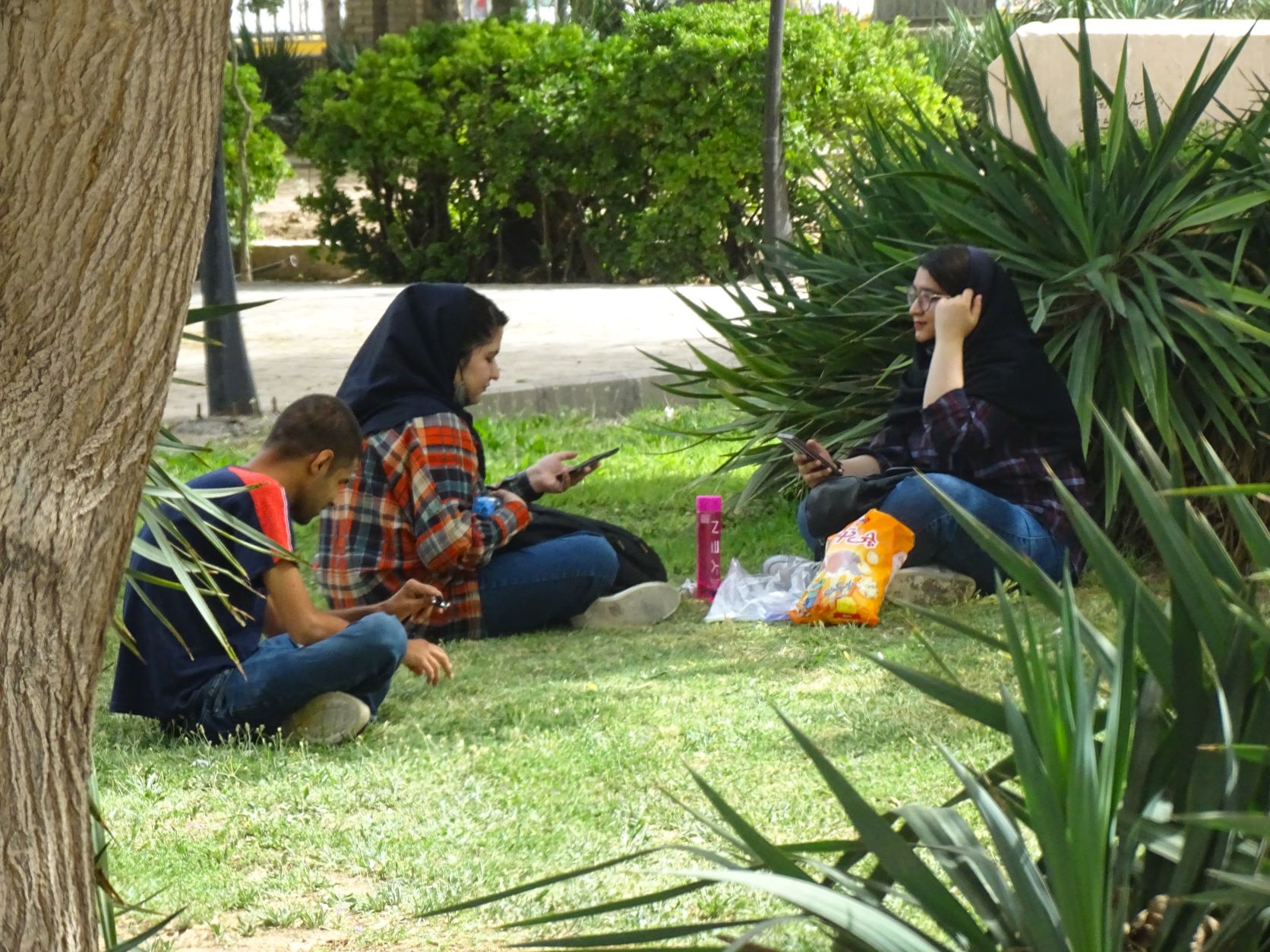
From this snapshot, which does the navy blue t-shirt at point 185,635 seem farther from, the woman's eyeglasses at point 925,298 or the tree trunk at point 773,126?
the tree trunk at point 773,126

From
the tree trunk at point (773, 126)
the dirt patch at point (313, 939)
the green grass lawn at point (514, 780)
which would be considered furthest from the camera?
the tree trunk at point (773, 126)

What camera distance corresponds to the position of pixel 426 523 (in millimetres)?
4812

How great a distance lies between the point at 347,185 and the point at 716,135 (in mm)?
6796

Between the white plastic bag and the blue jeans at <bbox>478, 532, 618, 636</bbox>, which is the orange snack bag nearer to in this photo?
the white plastic bag

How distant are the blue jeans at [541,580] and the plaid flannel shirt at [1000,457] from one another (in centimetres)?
107

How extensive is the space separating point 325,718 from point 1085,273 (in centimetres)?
290

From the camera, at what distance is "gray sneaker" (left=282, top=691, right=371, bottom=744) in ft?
12.8

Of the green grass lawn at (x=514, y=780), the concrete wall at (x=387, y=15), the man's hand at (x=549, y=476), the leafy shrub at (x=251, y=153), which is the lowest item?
the green grass lawn at (x=514, y=780)

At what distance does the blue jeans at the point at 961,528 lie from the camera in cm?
511

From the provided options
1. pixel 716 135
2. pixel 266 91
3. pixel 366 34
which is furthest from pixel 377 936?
pixel 366 34

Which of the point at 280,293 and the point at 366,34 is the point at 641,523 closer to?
the point at 280,293

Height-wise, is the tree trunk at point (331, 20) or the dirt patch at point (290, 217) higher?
the tree trunk at point (331, 20)

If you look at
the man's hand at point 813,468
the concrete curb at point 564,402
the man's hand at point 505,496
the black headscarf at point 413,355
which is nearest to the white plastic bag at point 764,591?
the man's hand at point 813,468

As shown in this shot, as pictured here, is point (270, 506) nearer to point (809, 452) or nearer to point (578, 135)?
point (809, 452)
